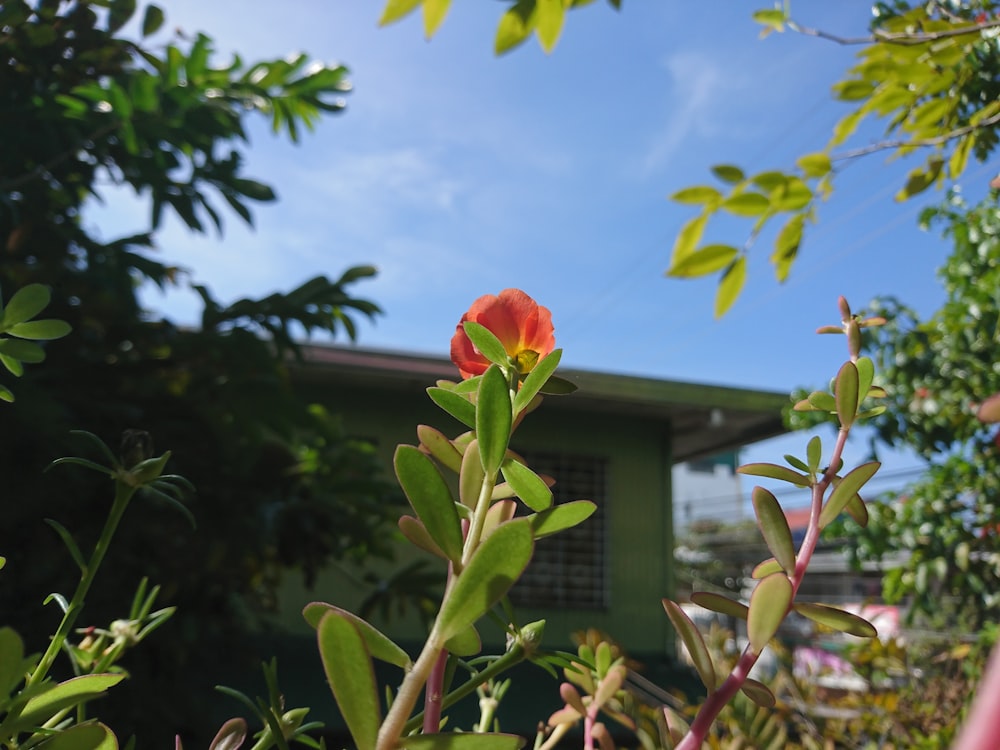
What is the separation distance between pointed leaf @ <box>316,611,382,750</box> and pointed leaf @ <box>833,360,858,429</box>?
0.23 m

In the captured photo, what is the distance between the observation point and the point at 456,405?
351 millimetres

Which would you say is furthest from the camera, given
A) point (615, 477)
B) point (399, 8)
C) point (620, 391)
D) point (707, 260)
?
point (615, 477)

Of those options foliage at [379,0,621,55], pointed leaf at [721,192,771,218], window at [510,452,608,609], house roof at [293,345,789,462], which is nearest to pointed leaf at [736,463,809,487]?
foliage at [379,0,621,55]

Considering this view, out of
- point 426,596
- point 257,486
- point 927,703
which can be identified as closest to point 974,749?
point 927,703

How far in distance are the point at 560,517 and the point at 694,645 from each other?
80 millimetres

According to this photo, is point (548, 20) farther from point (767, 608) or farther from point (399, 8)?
point (767, 608)

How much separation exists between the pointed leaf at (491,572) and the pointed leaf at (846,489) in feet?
0.51

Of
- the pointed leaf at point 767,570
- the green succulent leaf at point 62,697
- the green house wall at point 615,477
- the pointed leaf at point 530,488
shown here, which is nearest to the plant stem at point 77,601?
the green succulent leaf at point 62,697

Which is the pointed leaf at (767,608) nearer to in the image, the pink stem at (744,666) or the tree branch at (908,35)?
the pink stem at (744,666)

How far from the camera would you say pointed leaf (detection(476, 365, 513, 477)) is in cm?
29

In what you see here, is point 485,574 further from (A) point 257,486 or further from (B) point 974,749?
(A) point 257,486

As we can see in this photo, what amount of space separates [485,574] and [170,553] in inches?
99.3

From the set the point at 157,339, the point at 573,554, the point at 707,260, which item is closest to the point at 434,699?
the point at 707,260

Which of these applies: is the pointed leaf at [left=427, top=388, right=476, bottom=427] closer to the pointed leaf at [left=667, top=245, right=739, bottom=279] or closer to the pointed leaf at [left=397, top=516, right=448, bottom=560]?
the pointed leaf at [left=397, top=516, right=448, bottom=560]
